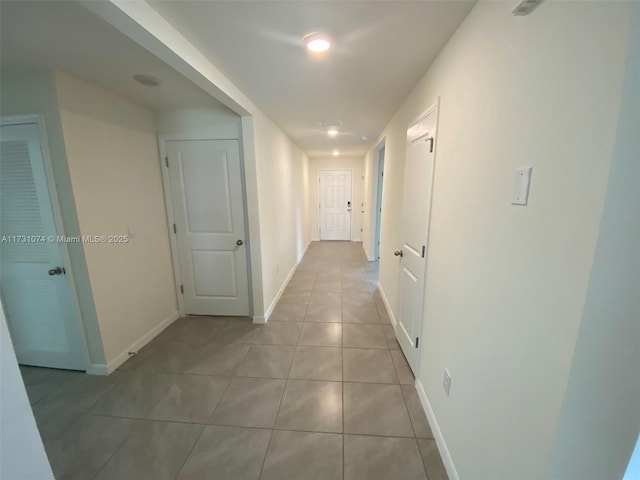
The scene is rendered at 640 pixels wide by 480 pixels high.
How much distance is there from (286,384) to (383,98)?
102 inches

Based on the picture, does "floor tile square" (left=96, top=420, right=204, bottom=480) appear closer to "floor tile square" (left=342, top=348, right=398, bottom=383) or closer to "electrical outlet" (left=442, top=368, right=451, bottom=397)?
"floor tile square" (left=342, top=348, right=398, bottom=383)

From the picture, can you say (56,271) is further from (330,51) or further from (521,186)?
(521,186)

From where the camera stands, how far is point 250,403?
178 cm

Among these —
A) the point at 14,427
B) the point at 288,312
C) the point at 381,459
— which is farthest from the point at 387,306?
Answer: the point at 14,427

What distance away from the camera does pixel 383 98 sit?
2.30 m

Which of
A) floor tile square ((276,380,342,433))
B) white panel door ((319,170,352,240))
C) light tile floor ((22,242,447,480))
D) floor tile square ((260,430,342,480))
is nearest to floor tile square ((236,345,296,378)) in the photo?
light tile floor ((22,242,447,480))

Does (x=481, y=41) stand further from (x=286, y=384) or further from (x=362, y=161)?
(x=362, y=161)

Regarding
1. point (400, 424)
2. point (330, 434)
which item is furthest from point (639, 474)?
point (330, 434)

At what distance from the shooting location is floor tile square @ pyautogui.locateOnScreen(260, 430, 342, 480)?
1.33m

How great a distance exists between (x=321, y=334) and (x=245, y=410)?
1.05 m

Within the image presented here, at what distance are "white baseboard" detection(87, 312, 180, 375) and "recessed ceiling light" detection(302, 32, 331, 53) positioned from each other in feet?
9.22

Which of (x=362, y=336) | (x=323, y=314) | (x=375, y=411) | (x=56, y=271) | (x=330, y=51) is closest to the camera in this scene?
(x=330, y=51)

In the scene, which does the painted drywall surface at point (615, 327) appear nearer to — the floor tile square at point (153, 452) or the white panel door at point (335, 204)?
the floor tile square at point (153, 452)

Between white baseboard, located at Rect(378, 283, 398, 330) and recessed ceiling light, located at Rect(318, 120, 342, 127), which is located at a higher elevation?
recessed ceiling light, located at Rect(318, 120, 342, 127)
